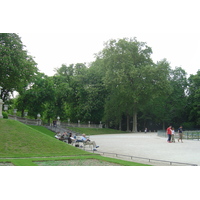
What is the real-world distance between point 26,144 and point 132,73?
33.0 m

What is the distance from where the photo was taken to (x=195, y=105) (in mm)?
57156

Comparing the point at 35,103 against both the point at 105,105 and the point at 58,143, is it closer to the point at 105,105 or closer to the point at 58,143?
the point at 105,105

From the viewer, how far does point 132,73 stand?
4547 centimetres

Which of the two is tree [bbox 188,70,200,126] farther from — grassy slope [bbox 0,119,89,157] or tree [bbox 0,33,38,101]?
grassy slope [bbox 0,119,89,157]

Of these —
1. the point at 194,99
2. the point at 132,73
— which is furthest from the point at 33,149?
the point at 194,99

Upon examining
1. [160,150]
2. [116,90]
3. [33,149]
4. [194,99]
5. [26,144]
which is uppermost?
[116,90]

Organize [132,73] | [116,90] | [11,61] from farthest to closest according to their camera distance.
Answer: [116,90]
[132,73]
[11,61]

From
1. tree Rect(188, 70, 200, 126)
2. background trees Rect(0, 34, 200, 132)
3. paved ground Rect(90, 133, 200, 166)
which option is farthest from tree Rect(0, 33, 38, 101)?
tree Rect(188, 70, 200, 126)

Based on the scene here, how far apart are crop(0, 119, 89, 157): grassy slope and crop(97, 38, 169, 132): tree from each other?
29814 millimetres

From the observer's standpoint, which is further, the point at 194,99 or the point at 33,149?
the point at 194,99

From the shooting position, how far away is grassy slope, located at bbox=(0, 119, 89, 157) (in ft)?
46.5

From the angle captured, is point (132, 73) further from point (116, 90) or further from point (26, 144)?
point (26, 144)

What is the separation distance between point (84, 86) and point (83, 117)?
24.1ft

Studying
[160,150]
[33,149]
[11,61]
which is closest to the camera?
[33,149]
